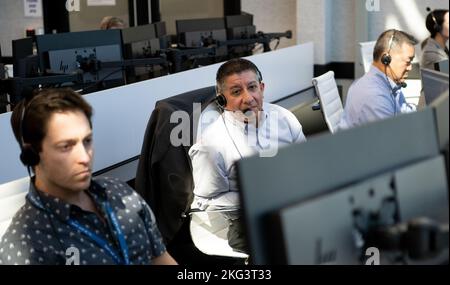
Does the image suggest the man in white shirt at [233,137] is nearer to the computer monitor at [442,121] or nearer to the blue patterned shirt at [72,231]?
the blue patterned shirt at [72,231]

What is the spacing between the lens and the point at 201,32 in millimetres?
5258

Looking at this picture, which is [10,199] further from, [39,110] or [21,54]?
[21,54]

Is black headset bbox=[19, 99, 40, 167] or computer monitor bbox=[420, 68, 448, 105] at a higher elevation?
computer monitor bbox=[420, 68, 448, 105]

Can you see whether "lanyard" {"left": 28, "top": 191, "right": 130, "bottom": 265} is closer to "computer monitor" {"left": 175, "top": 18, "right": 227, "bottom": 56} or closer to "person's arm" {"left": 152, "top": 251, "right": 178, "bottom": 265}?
"person's arm" {"left": 152, "top": 251, "right": 178, "bottom": 265}

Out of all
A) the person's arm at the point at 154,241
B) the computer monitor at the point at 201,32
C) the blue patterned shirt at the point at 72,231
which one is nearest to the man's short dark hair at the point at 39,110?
the blue patterned shirt at the point at 72,231

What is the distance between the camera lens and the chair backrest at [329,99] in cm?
384

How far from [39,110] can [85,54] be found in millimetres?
2423

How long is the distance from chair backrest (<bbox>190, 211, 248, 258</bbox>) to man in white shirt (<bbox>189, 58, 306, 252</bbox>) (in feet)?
0.17

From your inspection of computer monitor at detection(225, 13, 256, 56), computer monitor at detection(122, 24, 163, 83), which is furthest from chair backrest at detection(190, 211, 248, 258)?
computer monitor at detection(225, 13, 256, 56)

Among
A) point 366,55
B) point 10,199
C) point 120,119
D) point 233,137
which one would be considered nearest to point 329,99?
point 120,119

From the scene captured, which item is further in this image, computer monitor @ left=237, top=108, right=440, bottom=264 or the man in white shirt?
the man in white shirt

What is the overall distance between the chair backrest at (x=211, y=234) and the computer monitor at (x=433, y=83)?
919mm

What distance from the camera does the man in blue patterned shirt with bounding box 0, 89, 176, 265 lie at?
1476 mm

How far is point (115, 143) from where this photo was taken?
3.56 metres
